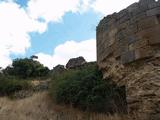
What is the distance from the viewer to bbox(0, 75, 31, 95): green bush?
14.7 metres

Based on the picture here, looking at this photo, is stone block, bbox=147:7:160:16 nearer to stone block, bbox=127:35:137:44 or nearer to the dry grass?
stone block, bbox=127:35:137:44

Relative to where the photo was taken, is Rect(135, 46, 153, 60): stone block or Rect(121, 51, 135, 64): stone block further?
Rect(121, 51, 135, 64): stone block

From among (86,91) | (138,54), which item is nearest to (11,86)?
(86,91)

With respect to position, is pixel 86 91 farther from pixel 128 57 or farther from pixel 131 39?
pixel 131 39

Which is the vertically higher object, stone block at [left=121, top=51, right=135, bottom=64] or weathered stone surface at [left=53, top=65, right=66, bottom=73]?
weathered stone surface at [left=53, top=65, right=66, bottom=73]

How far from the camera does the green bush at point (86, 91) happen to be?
29.4ft

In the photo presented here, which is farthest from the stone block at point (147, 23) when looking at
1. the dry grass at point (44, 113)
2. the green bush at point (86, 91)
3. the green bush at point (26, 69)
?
the green bush at point (26, 69)

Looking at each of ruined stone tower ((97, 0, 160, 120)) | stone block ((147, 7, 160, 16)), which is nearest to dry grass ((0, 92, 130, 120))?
ruined stone tower ((97, 0, 160, 120))

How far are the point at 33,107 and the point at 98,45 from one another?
310 cm

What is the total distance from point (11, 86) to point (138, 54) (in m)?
8.96

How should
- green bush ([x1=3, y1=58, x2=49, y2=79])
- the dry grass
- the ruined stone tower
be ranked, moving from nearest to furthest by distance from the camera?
the ruined stone tower < the dry grass < green bush ([x1=3, y1=58, x2=49, y2=79])

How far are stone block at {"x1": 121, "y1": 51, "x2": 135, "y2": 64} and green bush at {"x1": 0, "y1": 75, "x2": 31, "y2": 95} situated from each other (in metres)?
8.22

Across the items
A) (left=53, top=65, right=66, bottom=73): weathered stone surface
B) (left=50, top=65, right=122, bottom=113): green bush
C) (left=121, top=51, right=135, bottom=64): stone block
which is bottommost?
(left=50, top=65, right=122, bottom=113): green bush

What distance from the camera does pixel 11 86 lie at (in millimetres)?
14805
